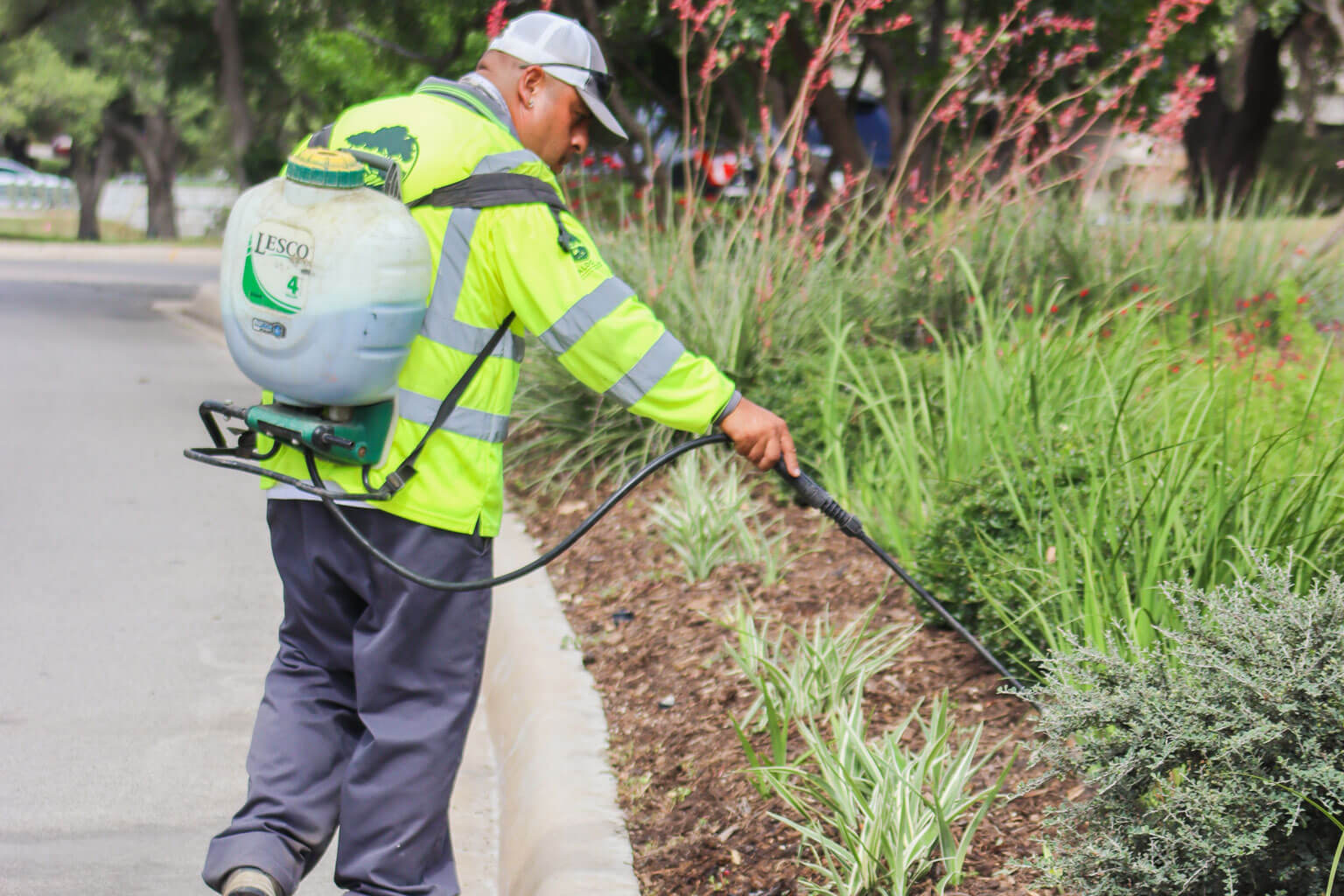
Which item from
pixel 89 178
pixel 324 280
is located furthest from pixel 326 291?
pixel 89 178

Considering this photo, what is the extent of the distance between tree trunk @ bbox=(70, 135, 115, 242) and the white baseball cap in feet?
110

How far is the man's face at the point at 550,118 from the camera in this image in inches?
116

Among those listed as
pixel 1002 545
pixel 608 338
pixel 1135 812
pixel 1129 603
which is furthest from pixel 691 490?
pixel 1135 812

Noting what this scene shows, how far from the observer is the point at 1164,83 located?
10367 mm

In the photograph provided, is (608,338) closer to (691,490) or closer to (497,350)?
(497,350)

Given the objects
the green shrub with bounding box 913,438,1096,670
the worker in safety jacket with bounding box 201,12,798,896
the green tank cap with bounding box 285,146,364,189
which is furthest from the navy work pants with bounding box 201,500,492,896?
the green shrub with bounding box 913,438,1096,670

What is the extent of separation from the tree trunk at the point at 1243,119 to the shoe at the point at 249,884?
1917cm

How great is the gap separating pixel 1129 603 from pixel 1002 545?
0.63 m

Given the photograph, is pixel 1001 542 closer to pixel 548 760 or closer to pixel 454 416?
pixel 548 760

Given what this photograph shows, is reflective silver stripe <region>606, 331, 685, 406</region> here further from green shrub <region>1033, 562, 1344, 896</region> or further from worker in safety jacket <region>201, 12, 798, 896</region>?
green shrub <region>1033, 562, 1344, 896</region>

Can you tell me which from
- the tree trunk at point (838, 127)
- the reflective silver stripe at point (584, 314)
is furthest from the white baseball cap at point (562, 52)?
the tree trunk at point (838, 127)

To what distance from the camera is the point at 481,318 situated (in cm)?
283

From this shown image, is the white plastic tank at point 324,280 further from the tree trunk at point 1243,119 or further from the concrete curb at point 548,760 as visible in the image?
the tree trunk at point 1243,119

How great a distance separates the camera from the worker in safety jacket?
9.07 feet
